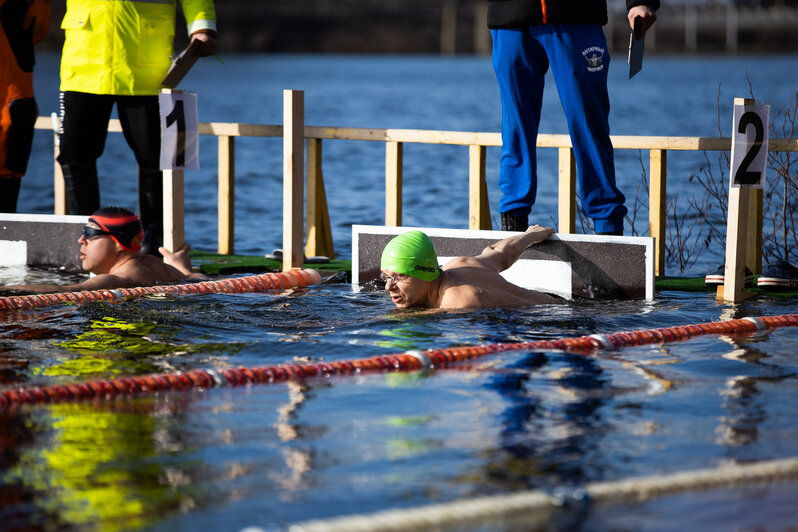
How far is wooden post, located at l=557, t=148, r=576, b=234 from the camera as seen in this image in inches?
328

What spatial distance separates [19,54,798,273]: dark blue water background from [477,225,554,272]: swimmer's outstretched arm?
209cm

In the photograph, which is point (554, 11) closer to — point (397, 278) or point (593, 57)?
point (593, 57)

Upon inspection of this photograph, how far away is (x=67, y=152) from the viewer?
8.09 meters

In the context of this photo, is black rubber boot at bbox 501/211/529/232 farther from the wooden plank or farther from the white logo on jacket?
the white logo on jacket

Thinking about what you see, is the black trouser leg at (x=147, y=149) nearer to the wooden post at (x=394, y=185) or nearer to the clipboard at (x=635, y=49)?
the wooden post at (x=394, y=185)

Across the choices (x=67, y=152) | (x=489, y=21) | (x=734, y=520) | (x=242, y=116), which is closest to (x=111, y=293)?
(x=67, y=152)

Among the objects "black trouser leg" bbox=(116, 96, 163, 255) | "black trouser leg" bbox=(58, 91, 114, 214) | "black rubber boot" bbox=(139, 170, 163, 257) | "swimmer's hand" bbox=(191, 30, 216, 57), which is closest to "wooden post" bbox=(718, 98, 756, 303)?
"swimmer's hand" bbox=(191, 30, 216, 57)

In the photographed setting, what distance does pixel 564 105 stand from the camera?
729 cm

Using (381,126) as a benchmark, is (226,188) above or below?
below

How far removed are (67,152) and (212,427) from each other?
419cm

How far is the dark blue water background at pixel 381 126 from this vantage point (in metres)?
16.6

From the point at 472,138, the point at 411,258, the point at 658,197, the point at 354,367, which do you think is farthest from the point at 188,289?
the point at 658,197

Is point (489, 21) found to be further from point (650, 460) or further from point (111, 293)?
point (650, 460)

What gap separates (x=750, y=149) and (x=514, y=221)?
1567mm
